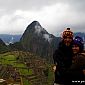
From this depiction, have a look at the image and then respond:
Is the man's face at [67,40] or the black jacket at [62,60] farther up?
the man's face at [67,40]

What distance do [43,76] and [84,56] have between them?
18699 centimetres

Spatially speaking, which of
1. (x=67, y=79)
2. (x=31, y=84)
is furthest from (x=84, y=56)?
(x=31, y=84)

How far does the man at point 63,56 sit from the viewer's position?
8.76m

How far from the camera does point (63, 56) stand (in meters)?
8.86

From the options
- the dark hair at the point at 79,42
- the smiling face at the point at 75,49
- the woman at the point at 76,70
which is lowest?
the woman at the point at 76,70

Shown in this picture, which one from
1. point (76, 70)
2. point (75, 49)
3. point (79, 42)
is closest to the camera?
point (76, 70)

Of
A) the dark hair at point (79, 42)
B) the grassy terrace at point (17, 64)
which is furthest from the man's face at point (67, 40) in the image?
the grassy terrace at point (17, 64)

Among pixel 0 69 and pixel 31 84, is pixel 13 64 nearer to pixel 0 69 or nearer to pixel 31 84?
pixel 0 69

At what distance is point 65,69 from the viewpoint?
871cm

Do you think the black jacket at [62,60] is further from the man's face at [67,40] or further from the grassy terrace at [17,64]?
the grassy terrace at [17,64]

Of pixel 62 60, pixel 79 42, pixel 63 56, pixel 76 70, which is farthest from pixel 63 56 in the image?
pixel 79 42

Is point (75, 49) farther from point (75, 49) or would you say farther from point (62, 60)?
point (62, 60)

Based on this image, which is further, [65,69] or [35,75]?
[35,75]

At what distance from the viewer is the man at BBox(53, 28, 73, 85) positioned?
8758mm
